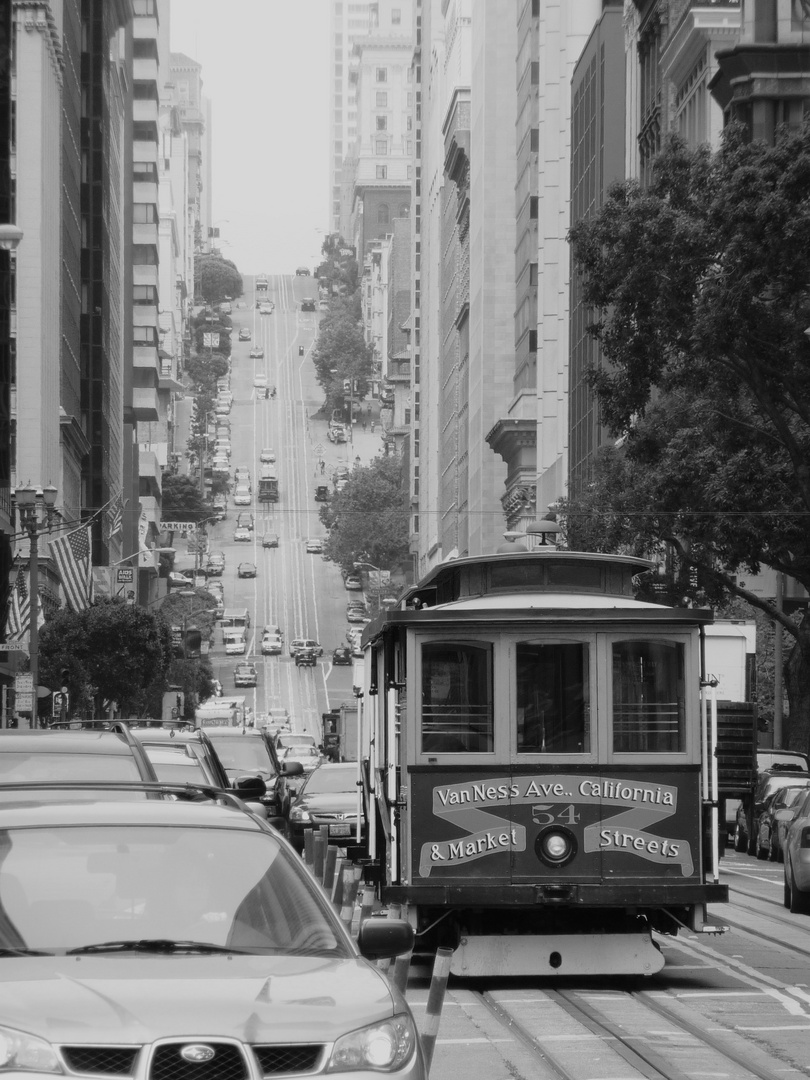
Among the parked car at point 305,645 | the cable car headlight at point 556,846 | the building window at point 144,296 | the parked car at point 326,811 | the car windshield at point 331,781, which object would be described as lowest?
the parked car at point 305,645

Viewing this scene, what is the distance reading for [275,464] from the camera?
195m

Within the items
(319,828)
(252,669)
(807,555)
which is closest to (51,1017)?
(319,828)

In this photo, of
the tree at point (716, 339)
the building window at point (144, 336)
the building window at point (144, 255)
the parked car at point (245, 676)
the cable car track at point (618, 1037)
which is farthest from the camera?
the building window at point (144, 255)

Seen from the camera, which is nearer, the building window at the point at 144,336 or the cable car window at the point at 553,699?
the cable car window at the point at 553,699

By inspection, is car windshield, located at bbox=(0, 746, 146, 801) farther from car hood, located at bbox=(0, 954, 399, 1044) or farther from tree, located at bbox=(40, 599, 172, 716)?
tree, located at bbox=(40, 599, 172, 716)

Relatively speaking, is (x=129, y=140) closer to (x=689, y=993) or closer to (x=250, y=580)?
(x=250, y=580)

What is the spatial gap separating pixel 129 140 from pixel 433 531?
3880 centimetres

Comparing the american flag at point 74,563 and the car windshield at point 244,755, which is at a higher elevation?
the american flag at point 74,563

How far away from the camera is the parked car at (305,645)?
130625mm

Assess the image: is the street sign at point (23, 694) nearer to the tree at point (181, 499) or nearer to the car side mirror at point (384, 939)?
the car side mirror at point (384, 939)

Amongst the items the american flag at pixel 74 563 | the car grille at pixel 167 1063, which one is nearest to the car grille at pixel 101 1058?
the car grille at pixel 167 1063

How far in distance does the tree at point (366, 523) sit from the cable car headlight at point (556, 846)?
138 metres

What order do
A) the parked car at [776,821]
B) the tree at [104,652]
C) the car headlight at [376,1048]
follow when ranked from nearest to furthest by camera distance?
the car headlight at [376,1048]
the parked car at [776,821]
the tree at [104,652]

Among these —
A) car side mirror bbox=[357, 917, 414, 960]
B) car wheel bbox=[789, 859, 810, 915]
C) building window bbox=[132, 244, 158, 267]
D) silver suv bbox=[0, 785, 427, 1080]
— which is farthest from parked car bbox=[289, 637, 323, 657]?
car side mirror bbox=[357, 917, 414, 960]
